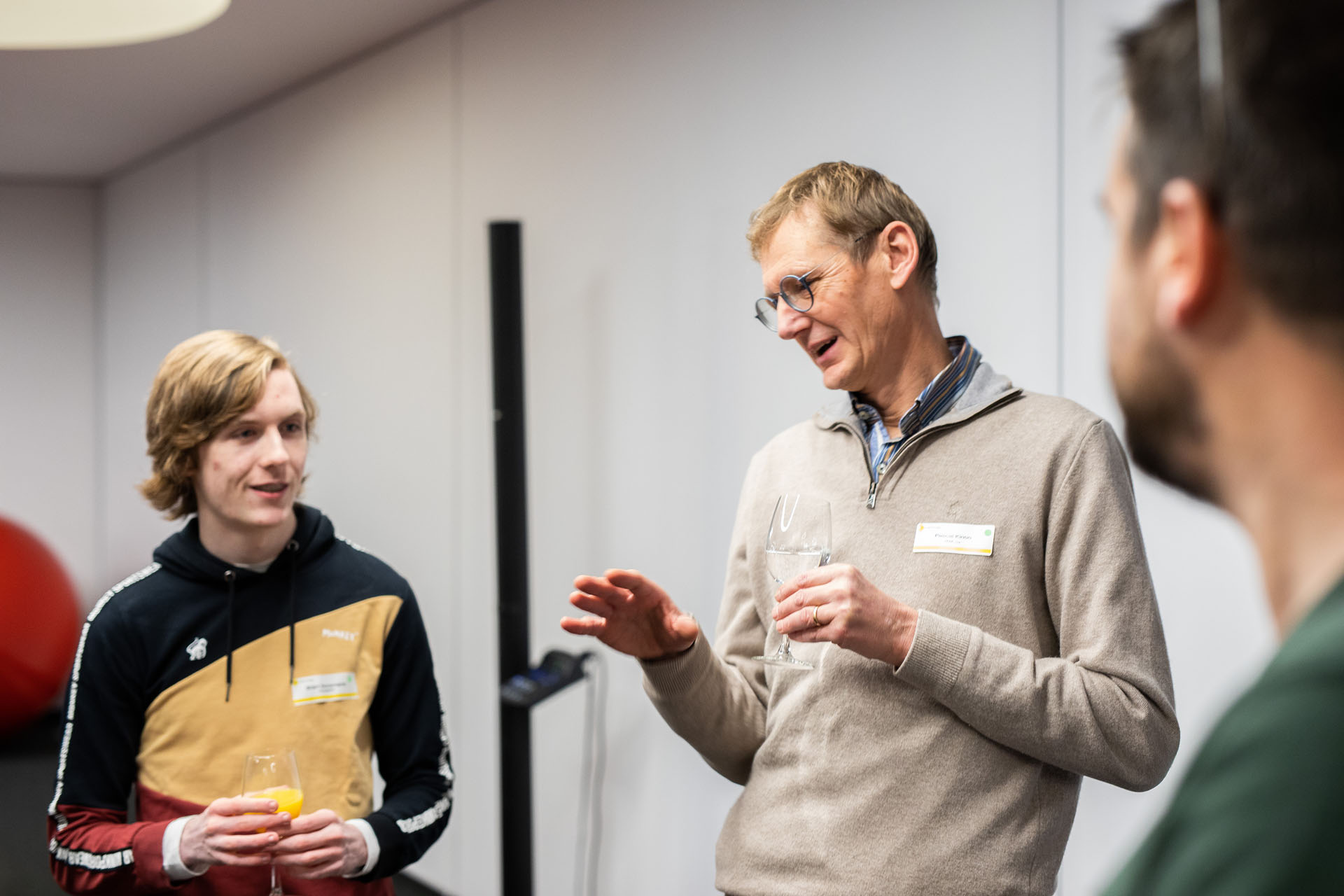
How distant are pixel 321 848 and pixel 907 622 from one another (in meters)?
0.98

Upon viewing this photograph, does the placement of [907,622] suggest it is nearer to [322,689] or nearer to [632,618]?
[632,618]

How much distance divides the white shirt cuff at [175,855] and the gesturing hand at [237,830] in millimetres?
50

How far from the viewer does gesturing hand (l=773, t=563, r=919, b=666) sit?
1.30 meters

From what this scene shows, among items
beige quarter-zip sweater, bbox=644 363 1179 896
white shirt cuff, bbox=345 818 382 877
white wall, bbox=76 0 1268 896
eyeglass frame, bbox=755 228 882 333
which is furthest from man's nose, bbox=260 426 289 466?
white wall, bbox=76 0 1268 896

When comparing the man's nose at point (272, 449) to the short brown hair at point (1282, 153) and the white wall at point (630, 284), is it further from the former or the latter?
the short brown hair at point (1282, 153)

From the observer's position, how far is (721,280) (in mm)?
3016

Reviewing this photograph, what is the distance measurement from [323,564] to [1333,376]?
1772mm

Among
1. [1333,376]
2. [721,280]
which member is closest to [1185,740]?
[721,280]

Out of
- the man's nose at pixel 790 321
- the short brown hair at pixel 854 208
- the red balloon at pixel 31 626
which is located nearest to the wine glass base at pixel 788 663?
the man's nose at pixel 790 321

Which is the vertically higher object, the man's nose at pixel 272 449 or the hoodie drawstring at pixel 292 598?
the man's nose at pixel 272 449

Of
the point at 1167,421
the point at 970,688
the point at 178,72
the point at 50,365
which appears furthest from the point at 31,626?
the point at 1167,421

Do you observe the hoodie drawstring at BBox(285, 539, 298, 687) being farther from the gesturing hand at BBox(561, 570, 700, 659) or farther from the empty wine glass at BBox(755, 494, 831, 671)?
the empty wine glass at BBox(755, 494, 831, 671)

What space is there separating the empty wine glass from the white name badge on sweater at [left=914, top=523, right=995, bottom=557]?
0.14 metres

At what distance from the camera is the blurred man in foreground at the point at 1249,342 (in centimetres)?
42
